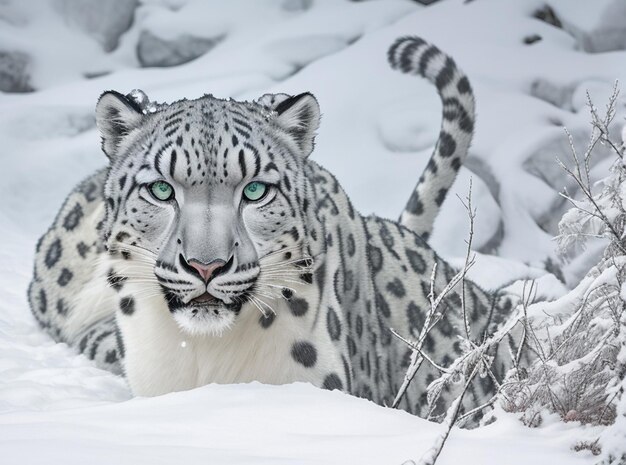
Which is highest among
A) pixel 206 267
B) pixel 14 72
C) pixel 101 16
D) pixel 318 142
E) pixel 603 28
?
pixel 206 267


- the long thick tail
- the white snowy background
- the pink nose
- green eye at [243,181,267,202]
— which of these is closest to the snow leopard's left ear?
green eye at [243,181,267,202]

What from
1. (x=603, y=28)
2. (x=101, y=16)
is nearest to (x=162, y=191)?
(x=603, y=28)

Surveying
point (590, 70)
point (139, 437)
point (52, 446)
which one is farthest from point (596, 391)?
point (590, 70)

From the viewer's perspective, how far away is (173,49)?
9438mm

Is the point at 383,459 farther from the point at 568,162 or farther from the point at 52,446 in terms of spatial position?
the point at 568,162

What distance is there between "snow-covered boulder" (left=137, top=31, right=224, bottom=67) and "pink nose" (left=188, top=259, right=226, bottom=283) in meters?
7.30

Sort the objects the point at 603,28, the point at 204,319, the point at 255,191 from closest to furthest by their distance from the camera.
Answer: the point at 204,319 → the point at 255,191 → the point at 603,28

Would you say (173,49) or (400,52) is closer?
(400,52)

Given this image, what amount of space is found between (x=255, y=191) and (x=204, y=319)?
15.0 inches

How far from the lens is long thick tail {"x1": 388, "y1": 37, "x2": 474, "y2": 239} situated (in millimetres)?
3988

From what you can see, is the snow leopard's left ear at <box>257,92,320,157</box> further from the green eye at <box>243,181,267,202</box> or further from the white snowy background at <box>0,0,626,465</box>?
the white snowy background at <box>0,0,626,465</box>

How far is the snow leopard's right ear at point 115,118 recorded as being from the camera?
2.68 meters

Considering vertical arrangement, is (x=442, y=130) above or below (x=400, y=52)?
below

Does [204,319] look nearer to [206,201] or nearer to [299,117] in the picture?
[206,201]
